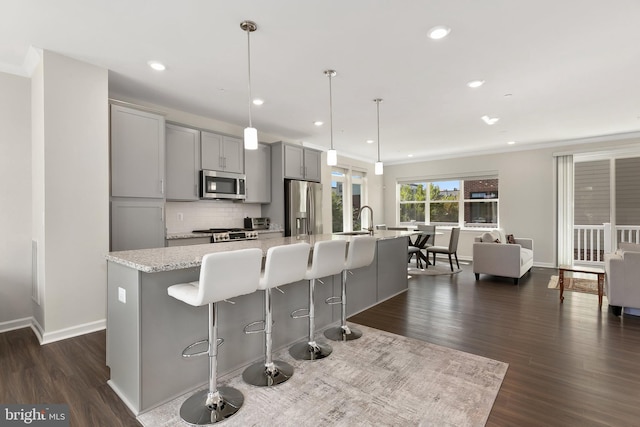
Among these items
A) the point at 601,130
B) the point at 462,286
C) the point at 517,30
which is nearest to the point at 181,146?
the point at 517,30

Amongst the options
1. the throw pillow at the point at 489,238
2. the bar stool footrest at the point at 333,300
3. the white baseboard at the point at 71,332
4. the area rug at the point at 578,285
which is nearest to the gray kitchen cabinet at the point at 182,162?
the white baseboard at the point at 71,332

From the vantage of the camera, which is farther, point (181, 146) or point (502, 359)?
→ point (181, 146)

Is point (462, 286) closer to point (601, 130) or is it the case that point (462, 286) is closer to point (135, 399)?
point (601, 130)

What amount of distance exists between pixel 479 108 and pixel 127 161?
4.72 metres

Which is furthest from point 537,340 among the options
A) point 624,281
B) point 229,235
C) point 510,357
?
point 229,235

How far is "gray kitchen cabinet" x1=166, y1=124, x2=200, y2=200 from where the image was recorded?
419 cm

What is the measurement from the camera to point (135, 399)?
6.28 feet

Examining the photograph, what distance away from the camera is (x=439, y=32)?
2547mm

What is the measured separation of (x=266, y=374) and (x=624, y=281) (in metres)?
4.14

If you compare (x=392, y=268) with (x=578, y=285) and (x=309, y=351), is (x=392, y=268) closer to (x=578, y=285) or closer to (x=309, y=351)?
(x=309, y=351)

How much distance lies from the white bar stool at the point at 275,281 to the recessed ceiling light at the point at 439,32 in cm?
205

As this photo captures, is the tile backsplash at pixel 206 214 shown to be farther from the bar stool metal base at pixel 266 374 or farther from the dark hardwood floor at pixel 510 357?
the bar stool metal base at pixel 266 374

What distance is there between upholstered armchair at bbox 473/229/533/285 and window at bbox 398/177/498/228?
213cm

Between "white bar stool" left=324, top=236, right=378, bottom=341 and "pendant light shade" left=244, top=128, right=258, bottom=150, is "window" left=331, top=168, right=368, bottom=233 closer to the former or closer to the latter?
"white bar stool" left=324, top=236, right=378, bottom=341
